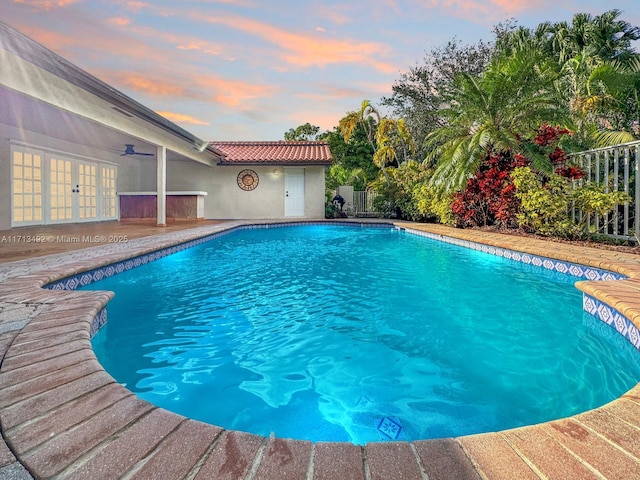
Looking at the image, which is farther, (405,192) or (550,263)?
(405,192)

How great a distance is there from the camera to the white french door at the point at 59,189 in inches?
372

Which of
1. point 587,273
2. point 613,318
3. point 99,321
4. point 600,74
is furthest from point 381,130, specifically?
point 99,321

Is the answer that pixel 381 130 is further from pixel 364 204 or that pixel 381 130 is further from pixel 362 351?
pixel 362 351

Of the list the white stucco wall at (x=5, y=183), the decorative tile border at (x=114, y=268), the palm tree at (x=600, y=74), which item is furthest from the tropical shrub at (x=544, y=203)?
the white stucco wall at (x=5, y=183)

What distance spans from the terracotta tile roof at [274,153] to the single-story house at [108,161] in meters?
0.05

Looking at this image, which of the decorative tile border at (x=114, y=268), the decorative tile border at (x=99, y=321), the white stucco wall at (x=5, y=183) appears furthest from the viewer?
the white stucco wall at (x=5, y=183)

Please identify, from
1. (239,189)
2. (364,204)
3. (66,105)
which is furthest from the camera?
(364,204)

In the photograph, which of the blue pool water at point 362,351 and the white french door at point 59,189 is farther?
the white french door at point 59,189

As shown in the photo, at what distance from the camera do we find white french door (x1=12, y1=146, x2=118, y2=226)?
9.44 metres

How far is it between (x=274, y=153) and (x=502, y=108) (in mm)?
10346

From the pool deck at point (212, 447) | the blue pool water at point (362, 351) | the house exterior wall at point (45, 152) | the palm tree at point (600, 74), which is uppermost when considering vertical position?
the palm tree at point (600, 74)

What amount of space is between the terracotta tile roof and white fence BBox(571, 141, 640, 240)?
371 inches

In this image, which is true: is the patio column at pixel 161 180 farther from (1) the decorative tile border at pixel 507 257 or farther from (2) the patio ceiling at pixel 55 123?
(1) the decorative tile border at pixel 507 257

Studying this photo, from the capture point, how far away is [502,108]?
30.1 feet
